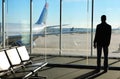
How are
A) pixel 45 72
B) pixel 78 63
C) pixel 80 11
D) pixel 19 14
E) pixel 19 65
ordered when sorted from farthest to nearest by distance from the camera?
pixel 19 14
pixel 80 11
pixel 78 63
pixel 45 72
pixel 19 65

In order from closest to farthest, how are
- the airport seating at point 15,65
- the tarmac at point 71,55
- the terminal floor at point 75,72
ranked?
the airport seating at point 15,65, the terminal floor at point 75,72, the tarmac at point 71,55

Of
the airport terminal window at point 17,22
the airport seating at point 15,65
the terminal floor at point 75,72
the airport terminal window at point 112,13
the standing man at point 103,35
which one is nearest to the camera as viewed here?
the airport seating at point 15,65

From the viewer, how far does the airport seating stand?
237 inches

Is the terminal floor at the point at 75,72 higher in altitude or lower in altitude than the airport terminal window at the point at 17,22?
lower

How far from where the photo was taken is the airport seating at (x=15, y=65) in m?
6.01

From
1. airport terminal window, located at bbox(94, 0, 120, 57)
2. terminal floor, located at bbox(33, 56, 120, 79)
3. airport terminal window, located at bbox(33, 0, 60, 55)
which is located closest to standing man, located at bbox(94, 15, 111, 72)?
terminal floor, located at bbox(33, 56, 120, 79)

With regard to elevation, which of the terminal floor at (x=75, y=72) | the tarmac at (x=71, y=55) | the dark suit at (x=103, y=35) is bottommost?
the terminal floor at (x=75, y=72)

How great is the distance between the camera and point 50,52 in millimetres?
12328

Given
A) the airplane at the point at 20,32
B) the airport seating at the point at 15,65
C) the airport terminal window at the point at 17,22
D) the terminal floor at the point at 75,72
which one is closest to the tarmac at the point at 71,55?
the terminal floor at the point at 75,72

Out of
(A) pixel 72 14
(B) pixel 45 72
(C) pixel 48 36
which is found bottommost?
(B) pixel 45 72

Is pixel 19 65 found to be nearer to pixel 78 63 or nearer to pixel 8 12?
pixel 78 63

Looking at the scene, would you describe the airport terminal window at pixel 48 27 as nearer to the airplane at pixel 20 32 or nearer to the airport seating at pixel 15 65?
the airplane at pixel 20 32

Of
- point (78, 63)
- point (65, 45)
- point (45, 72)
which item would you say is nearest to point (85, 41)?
point (65, 45)

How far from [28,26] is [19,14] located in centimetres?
58
